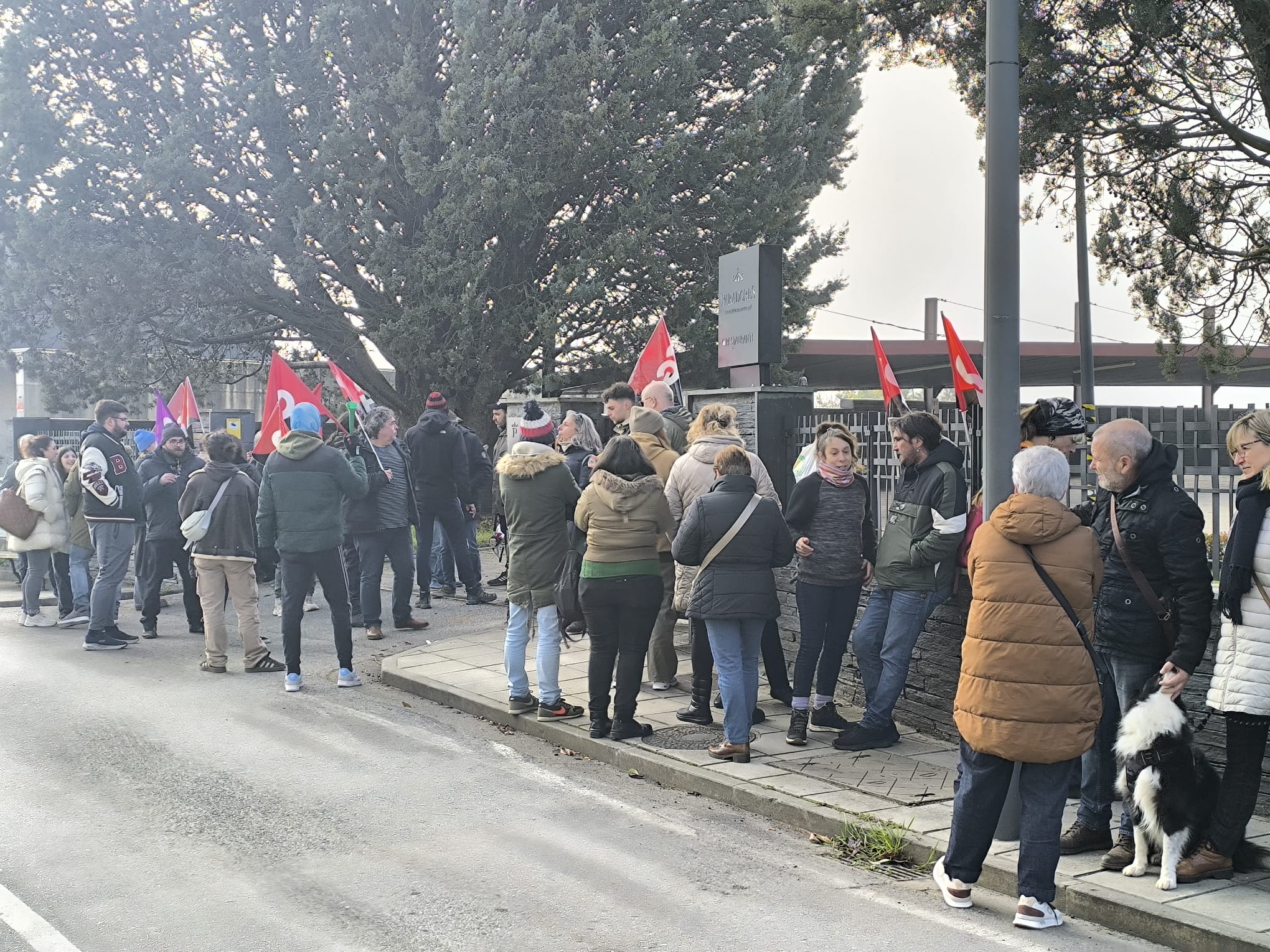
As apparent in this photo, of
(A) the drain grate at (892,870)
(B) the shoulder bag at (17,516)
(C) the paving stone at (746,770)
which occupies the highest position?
(B) the shoulder bag at (17,516)

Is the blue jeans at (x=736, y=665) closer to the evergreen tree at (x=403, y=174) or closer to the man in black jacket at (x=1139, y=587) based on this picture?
the man in black jacket at (x=1139, y=587)

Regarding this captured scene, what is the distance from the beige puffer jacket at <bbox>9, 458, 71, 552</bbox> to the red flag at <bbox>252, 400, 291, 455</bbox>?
7.25 feet

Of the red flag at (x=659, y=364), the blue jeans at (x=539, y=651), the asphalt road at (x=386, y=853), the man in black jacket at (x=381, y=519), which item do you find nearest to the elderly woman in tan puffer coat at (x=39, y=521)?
the man in black jacket at (x=381, y=519)

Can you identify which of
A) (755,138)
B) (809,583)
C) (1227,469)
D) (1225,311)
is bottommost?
(809,583)

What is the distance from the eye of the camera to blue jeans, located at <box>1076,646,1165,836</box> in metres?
5.40

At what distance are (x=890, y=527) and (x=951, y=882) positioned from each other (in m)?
2.59

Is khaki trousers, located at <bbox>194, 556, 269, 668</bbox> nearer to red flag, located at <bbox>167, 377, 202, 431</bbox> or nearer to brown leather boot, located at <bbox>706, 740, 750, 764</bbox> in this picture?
brown leather boot, located at <bbox>706, 740, 750, 764</bbox>

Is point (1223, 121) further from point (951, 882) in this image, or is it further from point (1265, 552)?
point (951, 882)

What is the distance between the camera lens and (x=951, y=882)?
5035 mm

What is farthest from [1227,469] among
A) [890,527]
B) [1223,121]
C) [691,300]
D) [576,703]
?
[691,300]

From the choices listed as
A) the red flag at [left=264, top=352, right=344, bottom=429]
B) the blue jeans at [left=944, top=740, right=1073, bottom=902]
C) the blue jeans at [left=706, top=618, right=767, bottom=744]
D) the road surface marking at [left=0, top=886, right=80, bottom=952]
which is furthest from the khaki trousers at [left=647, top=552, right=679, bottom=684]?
the road surface marking at [left=0, top=886, right=80, bottom=952]

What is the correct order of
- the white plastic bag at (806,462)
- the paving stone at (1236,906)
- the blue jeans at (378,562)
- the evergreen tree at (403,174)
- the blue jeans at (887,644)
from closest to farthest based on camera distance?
the paving stone at (1236,906)
the blue jeans at (887,644)
the white plastic bag at (806,462)
the blue jeans at (378,562)
the evergreen tree at (403,174)

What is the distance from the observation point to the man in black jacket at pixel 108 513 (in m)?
10.9

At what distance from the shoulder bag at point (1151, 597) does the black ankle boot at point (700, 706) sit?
10.4ft
